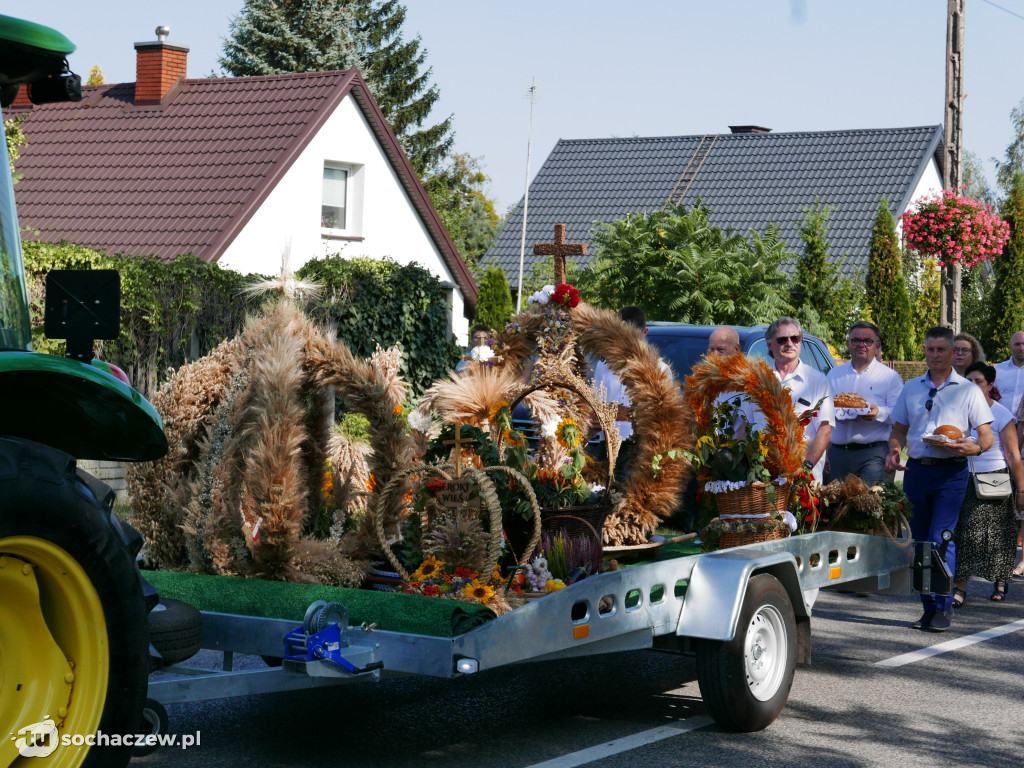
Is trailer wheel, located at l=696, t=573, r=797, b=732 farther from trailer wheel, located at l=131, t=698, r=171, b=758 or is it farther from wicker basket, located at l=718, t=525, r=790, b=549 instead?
trailer wheel, located at l=131, t=698, r=171, b=758

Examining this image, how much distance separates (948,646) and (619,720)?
292cm

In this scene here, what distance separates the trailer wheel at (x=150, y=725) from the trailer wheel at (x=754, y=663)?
2599mm

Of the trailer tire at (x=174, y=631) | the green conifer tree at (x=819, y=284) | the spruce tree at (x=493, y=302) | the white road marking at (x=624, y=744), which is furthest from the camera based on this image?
the spruce tree at (x=493, y=302)

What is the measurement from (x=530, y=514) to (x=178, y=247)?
49.4ft

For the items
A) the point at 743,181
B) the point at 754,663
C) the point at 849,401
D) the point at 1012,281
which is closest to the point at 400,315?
the point at 849,401

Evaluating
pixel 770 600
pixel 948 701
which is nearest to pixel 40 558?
pixel 770 600

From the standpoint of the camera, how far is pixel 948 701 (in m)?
6.60

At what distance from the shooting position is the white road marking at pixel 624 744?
5.34m

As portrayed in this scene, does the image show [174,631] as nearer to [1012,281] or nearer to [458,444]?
[458,444]

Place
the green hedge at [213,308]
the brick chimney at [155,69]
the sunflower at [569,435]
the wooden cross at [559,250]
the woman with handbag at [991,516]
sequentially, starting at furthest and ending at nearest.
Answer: the brick chimney at [155,69] < the green hedge at [213,308] < the wooden cross at [559,250] < the woman with handbag at [991,516] < the sunflower at [569,435]

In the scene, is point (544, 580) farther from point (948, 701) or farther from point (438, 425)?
point (948, 701)

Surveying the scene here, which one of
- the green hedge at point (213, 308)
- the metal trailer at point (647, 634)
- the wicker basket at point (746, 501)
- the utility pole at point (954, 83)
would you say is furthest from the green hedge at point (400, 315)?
the metal trailer at point (647, 634)

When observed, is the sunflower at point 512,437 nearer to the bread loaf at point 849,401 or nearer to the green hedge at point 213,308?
the bread loaf at point 849,401

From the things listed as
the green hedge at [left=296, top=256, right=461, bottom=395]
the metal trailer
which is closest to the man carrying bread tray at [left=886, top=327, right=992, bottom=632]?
the metal trailer
